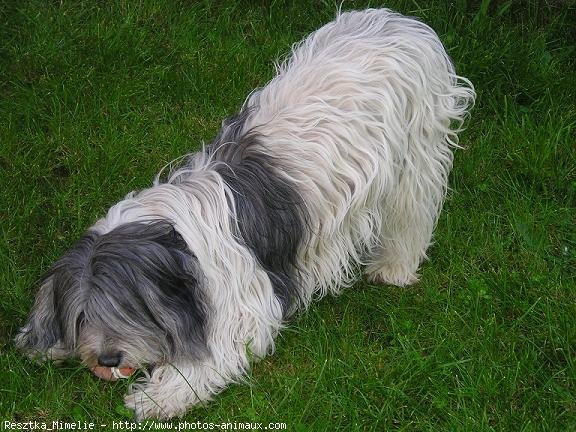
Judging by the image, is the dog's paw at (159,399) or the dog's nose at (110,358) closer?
the dog's nose at (110,358)

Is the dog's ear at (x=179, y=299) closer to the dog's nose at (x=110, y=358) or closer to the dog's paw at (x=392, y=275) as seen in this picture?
the dog's nose at (x=110, y=358)

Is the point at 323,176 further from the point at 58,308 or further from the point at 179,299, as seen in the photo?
the point at 58,308

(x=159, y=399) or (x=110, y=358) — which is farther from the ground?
(x=110, y=358)

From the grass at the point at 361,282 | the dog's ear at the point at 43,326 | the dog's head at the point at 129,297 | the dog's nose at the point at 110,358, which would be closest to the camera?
the dog's head at the point at 129,297

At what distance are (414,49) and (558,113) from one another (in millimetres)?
1586

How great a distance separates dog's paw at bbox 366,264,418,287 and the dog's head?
1.09m

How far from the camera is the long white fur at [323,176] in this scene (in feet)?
11.0

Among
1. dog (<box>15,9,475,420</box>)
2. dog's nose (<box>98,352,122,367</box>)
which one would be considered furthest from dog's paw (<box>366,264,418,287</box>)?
dog's nose (<box>98,352,122,367</box>)

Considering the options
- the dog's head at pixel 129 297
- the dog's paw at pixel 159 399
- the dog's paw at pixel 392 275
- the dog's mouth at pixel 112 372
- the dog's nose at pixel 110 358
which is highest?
the dog's head at pixel 129 297

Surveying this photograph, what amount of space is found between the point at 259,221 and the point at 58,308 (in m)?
0.80

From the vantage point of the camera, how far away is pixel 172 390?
3.41 meters

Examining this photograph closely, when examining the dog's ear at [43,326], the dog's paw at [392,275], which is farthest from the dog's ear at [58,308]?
the dog's paw at [392,275]

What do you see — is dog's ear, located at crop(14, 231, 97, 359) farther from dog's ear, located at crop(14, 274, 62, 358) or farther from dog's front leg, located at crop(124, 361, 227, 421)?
dog's front leg, located at crop(124, 361, 227, 421)

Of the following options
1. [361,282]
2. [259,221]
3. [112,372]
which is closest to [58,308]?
[112,372]
